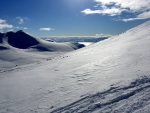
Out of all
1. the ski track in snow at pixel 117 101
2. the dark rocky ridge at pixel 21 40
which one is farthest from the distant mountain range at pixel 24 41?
the ski track in snow at pixel 117 101

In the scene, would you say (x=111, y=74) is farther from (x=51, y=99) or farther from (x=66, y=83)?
(x=51, y=99)

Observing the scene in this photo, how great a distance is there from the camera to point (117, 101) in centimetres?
752

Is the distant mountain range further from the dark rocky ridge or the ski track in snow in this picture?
the ski track in snow

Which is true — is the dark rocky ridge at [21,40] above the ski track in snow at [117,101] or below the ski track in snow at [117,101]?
above

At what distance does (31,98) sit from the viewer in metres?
10.6

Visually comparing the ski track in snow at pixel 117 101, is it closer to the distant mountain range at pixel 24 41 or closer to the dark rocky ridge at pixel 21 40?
the distant mountain range at pixel 24 41

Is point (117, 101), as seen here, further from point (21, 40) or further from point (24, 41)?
point (21, 40)

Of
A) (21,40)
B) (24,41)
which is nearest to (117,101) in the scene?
(24,41)

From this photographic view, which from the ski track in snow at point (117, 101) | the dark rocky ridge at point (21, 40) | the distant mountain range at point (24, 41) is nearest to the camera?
the ski track in snow at point (117, 101)

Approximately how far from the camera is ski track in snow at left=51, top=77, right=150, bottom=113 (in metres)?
6.91

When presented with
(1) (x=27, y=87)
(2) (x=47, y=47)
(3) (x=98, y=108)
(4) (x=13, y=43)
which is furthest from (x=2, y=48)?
(3) (x=98, y=108)

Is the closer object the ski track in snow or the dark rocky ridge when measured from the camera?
the ski track in snow

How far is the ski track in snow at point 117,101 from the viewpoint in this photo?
6.91m

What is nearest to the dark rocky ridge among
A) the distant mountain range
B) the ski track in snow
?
the distant mountain range
